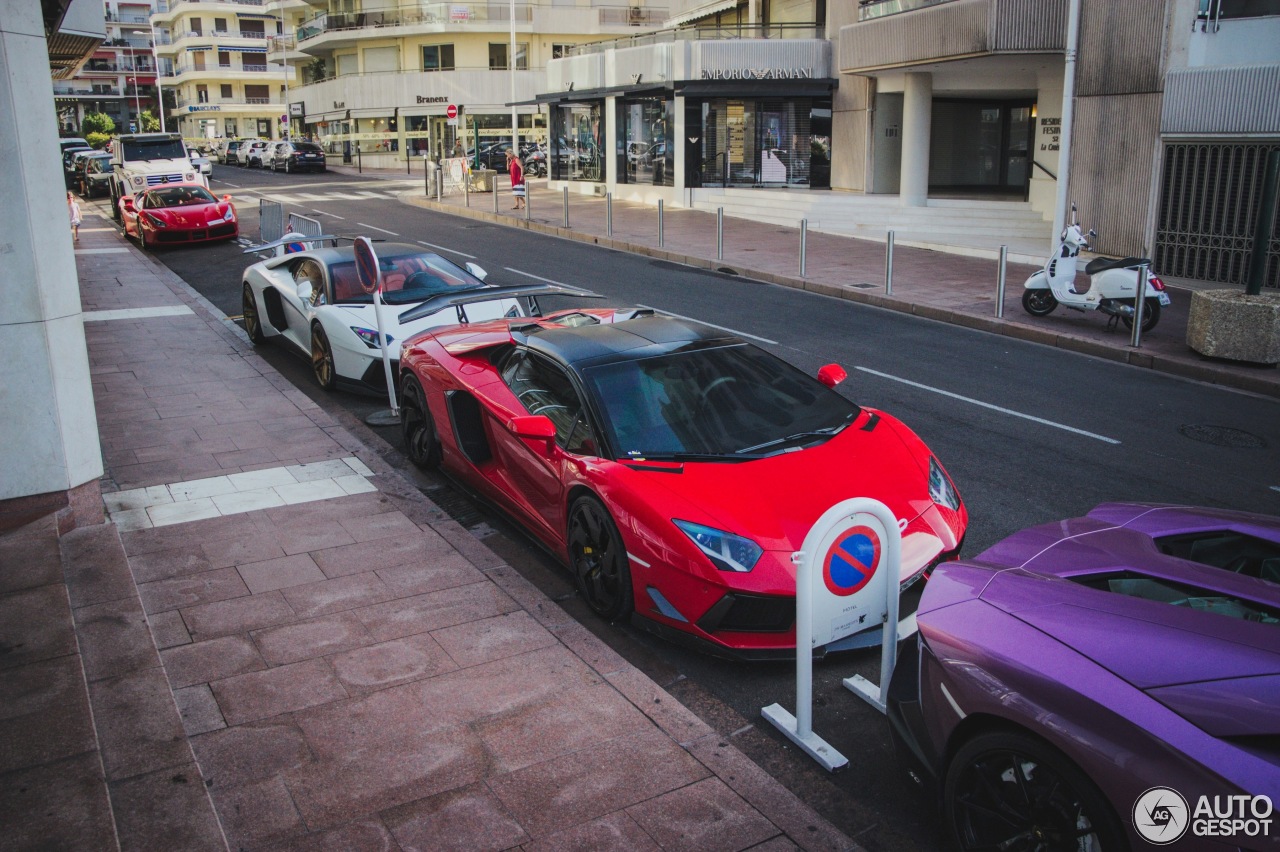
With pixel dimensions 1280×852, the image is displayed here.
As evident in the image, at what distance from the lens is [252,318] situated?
1295 cm

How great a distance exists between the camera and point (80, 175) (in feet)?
141

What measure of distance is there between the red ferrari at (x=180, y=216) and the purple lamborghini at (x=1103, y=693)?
22711mm

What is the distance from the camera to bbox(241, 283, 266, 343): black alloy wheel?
12755 mm

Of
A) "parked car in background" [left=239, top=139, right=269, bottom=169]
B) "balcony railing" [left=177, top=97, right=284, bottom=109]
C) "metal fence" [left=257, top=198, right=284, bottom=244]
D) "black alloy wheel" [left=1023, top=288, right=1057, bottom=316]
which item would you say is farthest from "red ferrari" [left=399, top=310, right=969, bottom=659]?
"balcony railing" [left=177, top=97, right=284, bottom=109]

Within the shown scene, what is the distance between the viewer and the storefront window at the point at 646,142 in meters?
33.2

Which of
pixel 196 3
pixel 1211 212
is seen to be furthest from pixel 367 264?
pixel 196 3

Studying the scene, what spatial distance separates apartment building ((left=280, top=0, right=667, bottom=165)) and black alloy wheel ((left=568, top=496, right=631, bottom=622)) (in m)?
57.5

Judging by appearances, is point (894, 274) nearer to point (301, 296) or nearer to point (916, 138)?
point (916, 138)

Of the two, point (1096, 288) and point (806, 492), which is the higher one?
point (806, 492)

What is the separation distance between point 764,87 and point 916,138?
19.9 feet

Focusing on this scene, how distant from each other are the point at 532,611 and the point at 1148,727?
11.0 ft

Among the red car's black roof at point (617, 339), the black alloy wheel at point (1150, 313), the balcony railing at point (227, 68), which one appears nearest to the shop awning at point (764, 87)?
the black alloy wheel at point (1150, 313)

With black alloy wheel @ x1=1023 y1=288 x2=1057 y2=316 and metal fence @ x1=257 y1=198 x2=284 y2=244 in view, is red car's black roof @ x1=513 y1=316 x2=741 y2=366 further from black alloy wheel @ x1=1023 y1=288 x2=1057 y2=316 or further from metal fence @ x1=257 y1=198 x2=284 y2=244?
metal fence @ x1=257 y1=198 x2=284 y2=244

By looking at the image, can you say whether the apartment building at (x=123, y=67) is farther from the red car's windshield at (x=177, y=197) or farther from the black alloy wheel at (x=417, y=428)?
the black alloy wheel at (x=417, y=428)
